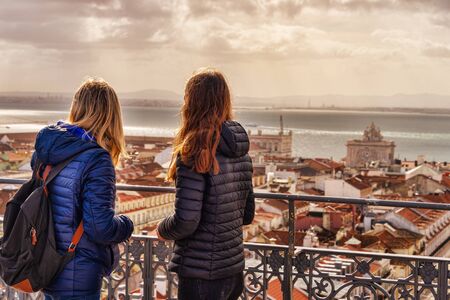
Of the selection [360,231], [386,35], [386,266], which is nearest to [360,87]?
[386,35]

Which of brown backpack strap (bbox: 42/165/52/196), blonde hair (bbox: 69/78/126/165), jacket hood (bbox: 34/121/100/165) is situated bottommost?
brown backpack strap (bbox: 42/165/52/196)

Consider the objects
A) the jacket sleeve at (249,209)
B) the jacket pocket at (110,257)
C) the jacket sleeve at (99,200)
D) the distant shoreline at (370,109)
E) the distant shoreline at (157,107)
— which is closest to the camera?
the jacket sleeve at (99,200)

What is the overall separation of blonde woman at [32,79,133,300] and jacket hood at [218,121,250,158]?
0.31 metres

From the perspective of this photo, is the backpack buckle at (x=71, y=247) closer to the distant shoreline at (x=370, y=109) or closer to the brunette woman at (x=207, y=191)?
the brunette woman at (x=207, y=191)

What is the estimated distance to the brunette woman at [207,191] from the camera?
80.5 inches

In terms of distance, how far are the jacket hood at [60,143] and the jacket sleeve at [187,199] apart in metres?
0.27

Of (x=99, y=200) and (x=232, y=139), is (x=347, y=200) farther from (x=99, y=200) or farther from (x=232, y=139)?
(x=99, y=200)

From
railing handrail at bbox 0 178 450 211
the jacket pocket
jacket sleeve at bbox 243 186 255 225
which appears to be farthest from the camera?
railing handrail at bbox 0 178 450 211

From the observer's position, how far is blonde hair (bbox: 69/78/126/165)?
6.57 feet

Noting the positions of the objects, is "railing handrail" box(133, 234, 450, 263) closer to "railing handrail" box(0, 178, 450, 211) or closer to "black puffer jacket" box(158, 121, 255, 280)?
"railing handrail" box(0, 178, 450, 211)

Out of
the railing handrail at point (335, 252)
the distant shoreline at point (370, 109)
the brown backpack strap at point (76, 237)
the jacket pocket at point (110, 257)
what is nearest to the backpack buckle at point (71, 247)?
the brown backpack strap at point (76, 237)

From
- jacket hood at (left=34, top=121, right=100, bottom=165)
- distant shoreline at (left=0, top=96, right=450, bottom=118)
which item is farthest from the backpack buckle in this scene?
distant shoreline at (left=0, top=96, right=450, bottom=118)

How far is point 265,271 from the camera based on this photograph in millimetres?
2998

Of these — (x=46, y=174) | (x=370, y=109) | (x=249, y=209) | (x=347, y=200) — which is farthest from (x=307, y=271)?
(x=370, y=109)
